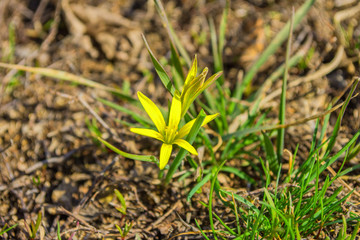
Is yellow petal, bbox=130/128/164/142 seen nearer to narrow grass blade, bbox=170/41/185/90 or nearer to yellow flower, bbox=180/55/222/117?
yellow flower, bbox=180/55/222/117

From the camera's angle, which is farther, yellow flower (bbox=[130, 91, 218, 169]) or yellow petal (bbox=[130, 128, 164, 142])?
yellow flower (bbox=[130, 91, 218, 169])

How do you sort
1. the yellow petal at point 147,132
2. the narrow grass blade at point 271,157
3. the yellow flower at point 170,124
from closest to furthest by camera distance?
the yellow petal at point 147,132 < the yellow flower at point 170,124 < the narrow grass blade at point 271,157

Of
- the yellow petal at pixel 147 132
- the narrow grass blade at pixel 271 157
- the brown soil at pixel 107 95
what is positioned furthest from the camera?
the brown soil at pixel 107 95

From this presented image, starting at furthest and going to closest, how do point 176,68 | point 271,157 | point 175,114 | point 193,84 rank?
point 176,68 < point 271,157 < point 175,114 < point 193,84

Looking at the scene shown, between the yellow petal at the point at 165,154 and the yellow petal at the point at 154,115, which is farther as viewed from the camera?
the yellow petal at the point at 154,115

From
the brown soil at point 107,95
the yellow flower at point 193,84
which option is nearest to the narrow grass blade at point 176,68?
the brown soil at point 107,95

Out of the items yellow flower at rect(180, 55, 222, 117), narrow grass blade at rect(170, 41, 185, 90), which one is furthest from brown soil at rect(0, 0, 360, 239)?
yellow flower at rect(180, 55, 222, 117)

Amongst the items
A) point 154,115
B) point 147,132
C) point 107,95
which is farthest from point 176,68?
point 107,95

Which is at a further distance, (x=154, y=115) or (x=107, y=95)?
(x=107, y=95)

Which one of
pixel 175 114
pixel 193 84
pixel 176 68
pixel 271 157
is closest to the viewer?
pixel 193 84

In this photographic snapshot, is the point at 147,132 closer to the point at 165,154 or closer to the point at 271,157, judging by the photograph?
the point at 165,154

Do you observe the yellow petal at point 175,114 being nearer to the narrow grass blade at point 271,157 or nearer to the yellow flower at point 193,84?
the yellow flower at point 193,84

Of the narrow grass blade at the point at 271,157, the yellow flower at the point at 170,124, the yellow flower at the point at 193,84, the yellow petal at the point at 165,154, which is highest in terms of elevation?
the yellow flower at the point at 193,84
